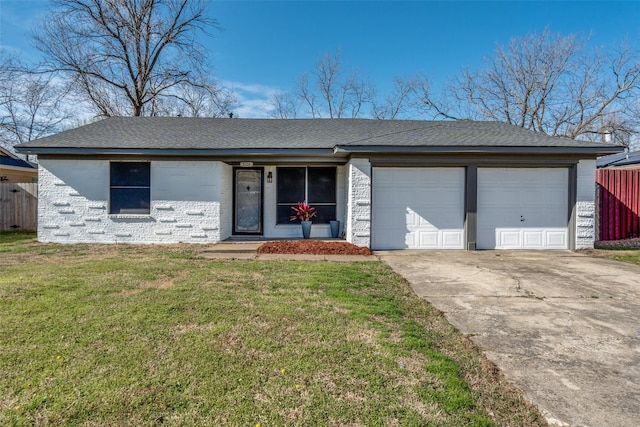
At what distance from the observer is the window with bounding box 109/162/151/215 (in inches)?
374

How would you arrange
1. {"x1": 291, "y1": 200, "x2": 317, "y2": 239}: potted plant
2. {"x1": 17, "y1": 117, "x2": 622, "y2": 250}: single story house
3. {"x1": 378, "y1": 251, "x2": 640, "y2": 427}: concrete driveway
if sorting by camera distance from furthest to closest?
1. {"x1": 291, "y1": 200, "x2": 317, "y2": 239}: potted plant
2. {"x1": 17, "y1": 117, "x2": 622, "y2": 250}: single story house
3. {"x1": 378, "y1": 251, "x2": 640, "y2": 427}: concrete driveway

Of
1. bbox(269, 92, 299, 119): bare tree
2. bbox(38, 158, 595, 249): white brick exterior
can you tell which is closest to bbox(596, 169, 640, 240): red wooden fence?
bbox(38, 158, 595, 249): white brick exterior

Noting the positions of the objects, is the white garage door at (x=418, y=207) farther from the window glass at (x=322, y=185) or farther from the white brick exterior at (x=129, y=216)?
the white brick exterior at (x=129, y=216)

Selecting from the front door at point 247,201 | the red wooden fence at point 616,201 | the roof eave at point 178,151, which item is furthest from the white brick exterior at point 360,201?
the red wooden fence at point 616,201

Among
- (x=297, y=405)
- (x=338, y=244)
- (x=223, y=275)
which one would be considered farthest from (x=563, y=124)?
(x=297, y=405)

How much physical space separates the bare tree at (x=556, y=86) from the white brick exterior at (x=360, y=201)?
60.6 ft

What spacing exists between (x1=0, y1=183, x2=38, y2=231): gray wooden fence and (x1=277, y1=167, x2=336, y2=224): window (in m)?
8.95

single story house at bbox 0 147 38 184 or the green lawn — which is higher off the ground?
single story house at bbox 0 147 38 184

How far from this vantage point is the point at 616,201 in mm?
10406

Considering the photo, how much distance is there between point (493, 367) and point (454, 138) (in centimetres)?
742

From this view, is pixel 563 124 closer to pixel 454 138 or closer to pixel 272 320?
pixel 454 138

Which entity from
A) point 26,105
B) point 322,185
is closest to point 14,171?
point 26,105

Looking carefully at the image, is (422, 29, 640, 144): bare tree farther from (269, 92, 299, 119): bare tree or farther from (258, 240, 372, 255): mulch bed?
(258, 240, 372, 255): mulch bed

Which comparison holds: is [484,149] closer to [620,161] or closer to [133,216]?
[133,216]
